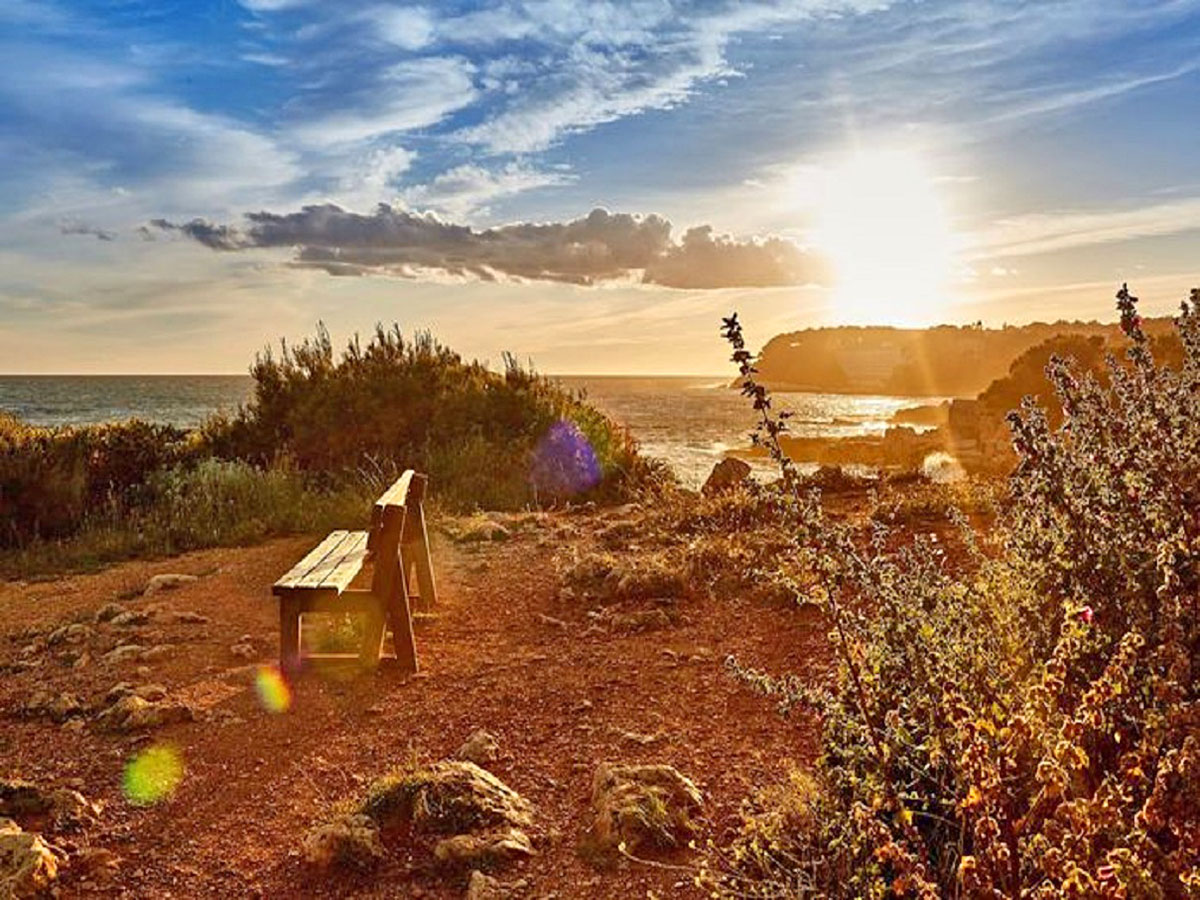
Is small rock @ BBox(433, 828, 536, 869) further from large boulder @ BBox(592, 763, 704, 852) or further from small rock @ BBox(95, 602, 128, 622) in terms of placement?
small rock @ BBox(95, 602, 128, 622)

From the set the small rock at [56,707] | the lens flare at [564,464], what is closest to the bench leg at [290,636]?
the small rock at [56,707]

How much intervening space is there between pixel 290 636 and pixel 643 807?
2797mm

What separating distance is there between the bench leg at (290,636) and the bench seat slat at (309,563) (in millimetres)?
111

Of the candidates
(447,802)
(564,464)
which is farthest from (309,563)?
(564,464)

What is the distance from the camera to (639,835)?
3408 mm

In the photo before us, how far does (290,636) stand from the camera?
5.48m

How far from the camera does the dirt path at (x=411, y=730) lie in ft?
11.5

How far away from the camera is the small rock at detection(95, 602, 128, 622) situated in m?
6.88

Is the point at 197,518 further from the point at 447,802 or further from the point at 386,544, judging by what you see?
the point at 447,802

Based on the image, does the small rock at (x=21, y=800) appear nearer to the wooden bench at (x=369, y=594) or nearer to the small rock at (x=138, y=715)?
the small rock at (x=138, y=715)

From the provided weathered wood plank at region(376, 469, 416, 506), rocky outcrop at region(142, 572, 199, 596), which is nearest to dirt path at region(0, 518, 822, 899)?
rocky outcrop at region(142, 572, 199, 596)

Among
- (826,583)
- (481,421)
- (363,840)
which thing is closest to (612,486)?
(481,421)

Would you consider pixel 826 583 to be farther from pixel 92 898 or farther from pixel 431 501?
pixel 431 501

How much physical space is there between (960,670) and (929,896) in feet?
3.55
